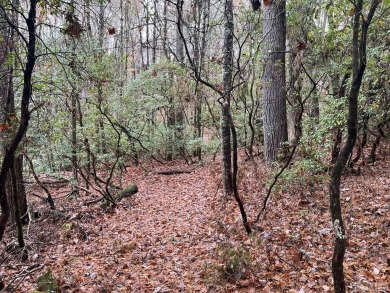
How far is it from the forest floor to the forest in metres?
0.03

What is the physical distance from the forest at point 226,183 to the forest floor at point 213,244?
0.09ft

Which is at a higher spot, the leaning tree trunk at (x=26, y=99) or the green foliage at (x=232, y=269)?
the leaning tree trunk at (x=26, y=99)

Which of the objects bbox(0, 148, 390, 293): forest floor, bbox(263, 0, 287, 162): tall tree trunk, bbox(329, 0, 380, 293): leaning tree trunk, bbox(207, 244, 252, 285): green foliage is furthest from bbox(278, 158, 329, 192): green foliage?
bbox(329, 0, 380, 293): leaning tree trunk

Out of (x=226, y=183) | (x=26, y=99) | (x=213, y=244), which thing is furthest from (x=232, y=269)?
(x=226, y=183)

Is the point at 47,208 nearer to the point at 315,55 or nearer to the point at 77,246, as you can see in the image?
the point at 77,246

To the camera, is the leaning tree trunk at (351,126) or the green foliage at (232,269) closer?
the leaning tree trunk at (351,126)

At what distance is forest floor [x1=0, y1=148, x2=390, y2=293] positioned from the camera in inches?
159

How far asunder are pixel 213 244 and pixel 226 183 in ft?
8.97

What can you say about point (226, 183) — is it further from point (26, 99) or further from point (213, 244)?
point (26, 99)

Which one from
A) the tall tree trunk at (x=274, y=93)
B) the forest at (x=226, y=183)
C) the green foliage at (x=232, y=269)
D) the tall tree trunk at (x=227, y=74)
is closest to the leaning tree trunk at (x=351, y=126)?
the forest at (x=226, y=183)

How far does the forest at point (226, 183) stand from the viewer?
3.79 m

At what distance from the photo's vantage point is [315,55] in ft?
25.0

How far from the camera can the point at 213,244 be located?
5.36 m

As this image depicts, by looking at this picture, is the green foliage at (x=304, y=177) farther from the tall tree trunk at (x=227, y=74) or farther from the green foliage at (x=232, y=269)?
the green foliage at (x=232, y=269)
